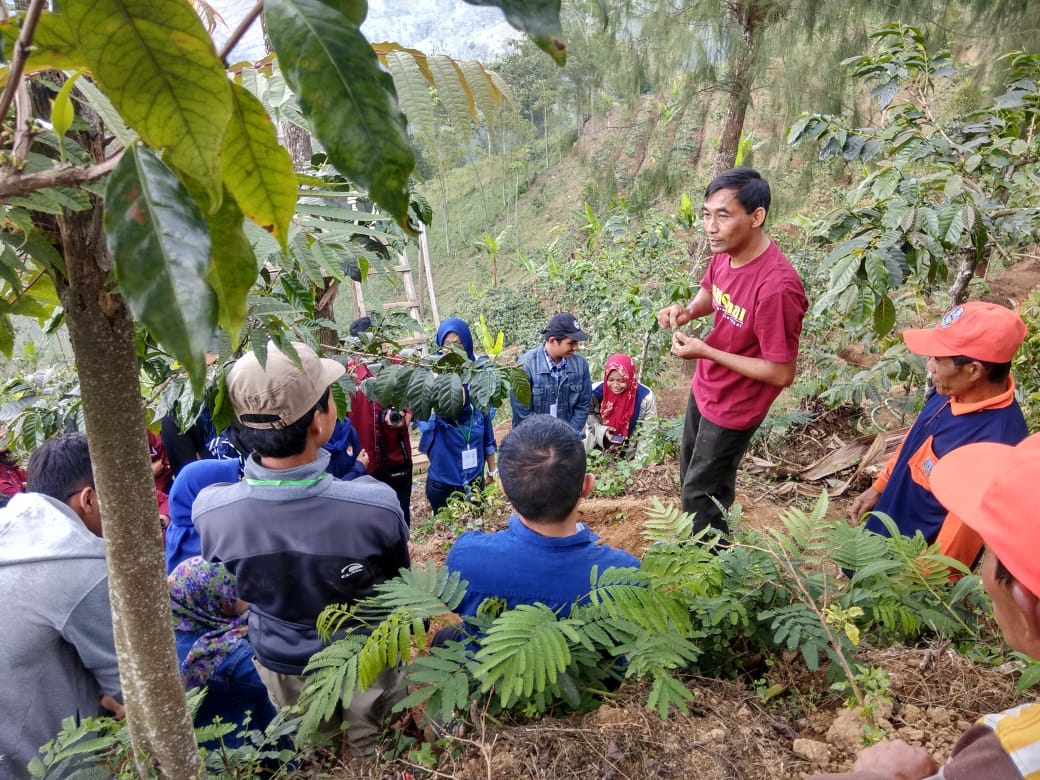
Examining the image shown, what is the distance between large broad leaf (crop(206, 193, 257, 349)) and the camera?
56cm

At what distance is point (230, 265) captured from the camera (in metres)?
0.56

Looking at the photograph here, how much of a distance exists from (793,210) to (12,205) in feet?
34.0

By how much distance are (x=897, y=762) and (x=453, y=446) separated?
11.4ft

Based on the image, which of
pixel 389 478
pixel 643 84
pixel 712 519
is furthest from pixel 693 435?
pixel 643 84

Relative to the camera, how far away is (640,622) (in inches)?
56.6

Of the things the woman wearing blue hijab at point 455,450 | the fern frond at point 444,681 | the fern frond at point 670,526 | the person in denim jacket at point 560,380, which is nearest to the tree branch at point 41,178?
the fern frond at point 444,681

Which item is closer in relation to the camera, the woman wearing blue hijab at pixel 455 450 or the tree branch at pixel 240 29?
the tree branch at pixel 240 29

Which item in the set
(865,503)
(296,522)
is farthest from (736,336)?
(296,522)

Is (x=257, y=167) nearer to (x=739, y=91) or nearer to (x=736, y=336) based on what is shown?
(x=736, y=336)

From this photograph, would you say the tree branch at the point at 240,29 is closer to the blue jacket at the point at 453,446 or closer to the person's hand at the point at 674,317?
the person's hand at the point at 674,317

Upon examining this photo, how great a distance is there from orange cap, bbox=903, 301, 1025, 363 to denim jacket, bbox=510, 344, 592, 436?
2837 mm

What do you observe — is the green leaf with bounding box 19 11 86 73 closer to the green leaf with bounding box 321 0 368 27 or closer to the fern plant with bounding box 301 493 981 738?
the green leaf with bounding box 321 0 368 27

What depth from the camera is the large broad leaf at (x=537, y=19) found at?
48 centimetres

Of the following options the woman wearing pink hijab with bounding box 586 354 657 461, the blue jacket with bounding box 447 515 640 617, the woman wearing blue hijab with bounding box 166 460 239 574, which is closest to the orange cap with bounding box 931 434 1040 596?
the blue jacket with bounding box 447 515 640 617
